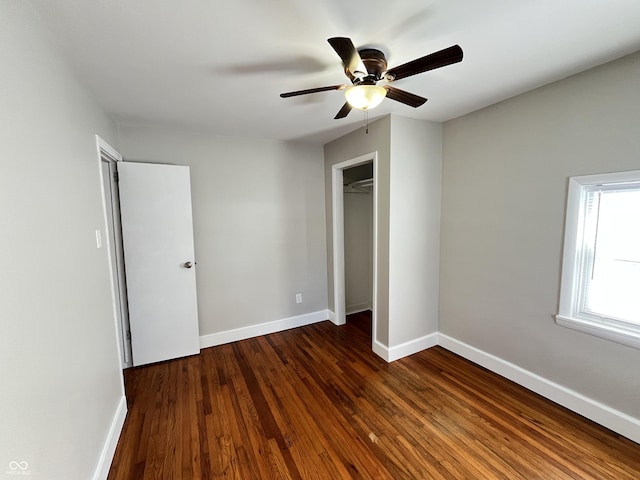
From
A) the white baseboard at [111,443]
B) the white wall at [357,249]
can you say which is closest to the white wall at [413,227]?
the white wall at [357,249]

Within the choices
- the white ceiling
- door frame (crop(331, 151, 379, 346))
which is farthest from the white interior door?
door frame (crop(331, 151, 379, 346))

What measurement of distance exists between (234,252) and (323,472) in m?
2.22

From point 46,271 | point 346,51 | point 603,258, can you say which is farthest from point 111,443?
point 603,258

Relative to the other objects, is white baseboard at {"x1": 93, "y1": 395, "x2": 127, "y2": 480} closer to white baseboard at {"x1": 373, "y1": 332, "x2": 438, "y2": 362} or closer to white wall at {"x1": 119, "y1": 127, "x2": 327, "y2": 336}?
white wall at {"x1": 119, "y1": 127, "x2": 327, "y2": 336}

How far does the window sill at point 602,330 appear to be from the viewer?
5.42 ft

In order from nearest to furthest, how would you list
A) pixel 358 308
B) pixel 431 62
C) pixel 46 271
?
1. pixel 46 271
2. pixel 431 62
3. pixel 358 308

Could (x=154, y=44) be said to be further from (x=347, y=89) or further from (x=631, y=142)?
(x=631, y=142)

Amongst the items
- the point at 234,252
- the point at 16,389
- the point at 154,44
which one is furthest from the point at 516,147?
the point at 16,389

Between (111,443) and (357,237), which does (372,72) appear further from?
(111,443)

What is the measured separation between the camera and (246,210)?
3.10 meters

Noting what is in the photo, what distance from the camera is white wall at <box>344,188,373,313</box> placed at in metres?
3.79

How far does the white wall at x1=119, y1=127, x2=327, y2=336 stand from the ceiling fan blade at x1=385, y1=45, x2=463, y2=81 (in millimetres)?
2004

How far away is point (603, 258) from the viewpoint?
1.81 m

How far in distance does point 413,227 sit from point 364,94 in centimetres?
153
